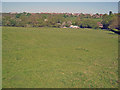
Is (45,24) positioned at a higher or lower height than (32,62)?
higher

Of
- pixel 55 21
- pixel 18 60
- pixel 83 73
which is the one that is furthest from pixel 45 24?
pixel 83 73

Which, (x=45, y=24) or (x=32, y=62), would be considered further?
(x=45, y=24)

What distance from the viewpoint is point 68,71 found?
8.34 metres

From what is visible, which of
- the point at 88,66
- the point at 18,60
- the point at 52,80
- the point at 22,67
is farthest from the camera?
the point at 18,60

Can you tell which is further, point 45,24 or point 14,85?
point 45,24

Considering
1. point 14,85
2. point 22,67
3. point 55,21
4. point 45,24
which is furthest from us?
point 55,21

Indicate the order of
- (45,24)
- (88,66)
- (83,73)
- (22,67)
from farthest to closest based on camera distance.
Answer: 1. (45,24)
2. (88,66)
3. (22,67)
4. (83,73)

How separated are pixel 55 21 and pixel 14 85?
4105 cm

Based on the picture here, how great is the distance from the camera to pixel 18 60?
33.7ft

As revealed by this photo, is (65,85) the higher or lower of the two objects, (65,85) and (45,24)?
the lower

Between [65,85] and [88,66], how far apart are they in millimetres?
3352

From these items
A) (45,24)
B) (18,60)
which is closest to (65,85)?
(18,60)

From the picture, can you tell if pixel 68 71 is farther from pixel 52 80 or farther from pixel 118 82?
pixel 118 82

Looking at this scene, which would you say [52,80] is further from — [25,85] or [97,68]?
[97,68]
